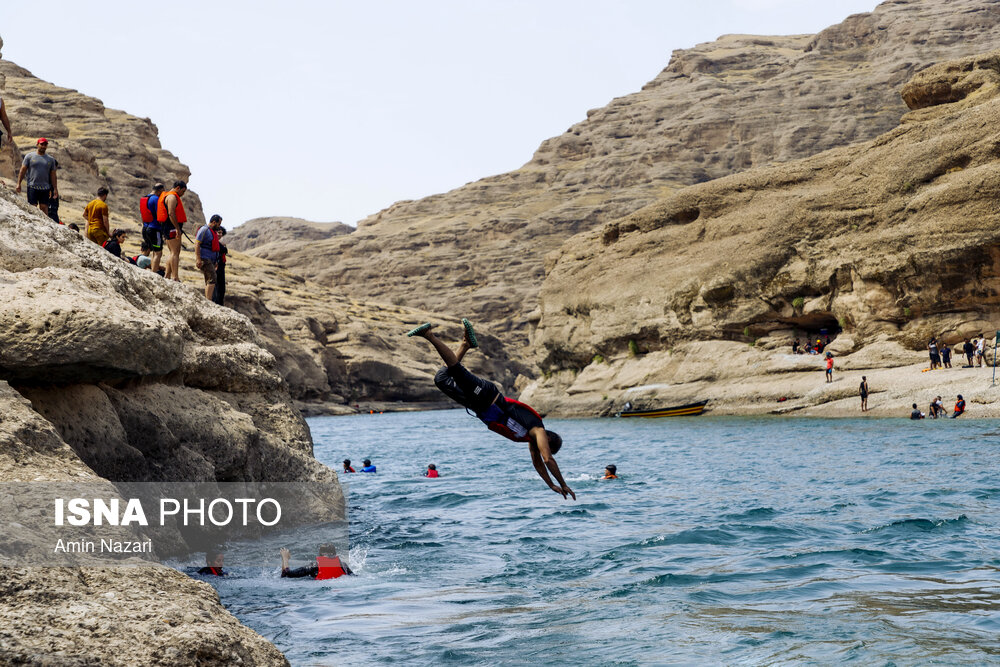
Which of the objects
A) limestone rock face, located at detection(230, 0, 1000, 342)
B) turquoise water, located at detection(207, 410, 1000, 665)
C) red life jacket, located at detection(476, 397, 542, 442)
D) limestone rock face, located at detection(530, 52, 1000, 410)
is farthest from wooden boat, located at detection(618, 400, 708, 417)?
limestone rock face, located at detection(230, 0, 1000, 342)

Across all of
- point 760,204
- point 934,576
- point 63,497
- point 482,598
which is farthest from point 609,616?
point 760,204

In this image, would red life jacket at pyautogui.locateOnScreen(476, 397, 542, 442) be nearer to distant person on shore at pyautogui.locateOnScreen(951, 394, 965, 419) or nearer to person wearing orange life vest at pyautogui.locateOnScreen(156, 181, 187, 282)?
person wearing orange life vest at pyautogui.locateOnScreen(156, 181, 187, 282)

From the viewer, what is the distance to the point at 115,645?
6027mm

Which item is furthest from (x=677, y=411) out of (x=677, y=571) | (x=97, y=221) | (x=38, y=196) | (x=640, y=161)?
(x=640, y=161)

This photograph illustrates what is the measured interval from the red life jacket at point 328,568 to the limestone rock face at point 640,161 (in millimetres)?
124099

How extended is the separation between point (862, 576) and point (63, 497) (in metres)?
9.82

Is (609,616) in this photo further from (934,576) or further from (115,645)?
(115,645)

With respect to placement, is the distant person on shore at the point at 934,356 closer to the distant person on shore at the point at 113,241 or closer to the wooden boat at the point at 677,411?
the wooden boat at the point at 677,411

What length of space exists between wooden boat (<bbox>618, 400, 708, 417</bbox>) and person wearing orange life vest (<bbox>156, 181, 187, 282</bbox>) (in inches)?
1363

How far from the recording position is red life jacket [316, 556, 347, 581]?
536 inches

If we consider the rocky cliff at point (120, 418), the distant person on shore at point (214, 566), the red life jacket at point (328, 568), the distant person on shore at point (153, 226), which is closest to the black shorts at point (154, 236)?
the distant person on shore at point (153, 226)

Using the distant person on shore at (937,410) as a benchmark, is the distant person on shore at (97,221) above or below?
above

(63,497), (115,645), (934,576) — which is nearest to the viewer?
(115,645)

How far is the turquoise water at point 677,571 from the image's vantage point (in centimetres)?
962
